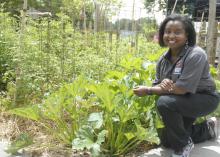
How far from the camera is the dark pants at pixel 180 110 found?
322cm

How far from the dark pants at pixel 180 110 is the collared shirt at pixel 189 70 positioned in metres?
0.10

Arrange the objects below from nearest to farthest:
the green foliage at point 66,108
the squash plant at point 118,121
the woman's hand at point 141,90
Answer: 1. the squash plant at point 118,121
2. the woman's hand at point 141,90
3. the green foliage at point 66,108

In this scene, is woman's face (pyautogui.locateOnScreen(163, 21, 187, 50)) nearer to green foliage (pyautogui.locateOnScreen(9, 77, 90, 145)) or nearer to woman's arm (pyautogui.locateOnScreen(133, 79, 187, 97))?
woman's arm (pyautogui.locateOnScreen(133, 79, 187, 97))

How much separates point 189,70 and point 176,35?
397mm

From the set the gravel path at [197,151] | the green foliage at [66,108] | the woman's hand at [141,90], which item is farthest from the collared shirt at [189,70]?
the green foliage at [66,108]

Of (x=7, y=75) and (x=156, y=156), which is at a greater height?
(x=7, y=75)

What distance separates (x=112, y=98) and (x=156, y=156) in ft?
2.38

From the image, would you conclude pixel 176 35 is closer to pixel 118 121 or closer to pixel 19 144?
pixel 118 121

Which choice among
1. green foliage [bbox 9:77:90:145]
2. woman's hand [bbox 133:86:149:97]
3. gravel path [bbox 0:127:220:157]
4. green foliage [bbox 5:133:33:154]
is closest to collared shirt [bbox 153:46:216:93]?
woman's hand [bbox 133:86:149:97]

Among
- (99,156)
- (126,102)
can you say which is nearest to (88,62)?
(126,102)

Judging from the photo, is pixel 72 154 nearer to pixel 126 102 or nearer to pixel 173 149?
pixel 126 102

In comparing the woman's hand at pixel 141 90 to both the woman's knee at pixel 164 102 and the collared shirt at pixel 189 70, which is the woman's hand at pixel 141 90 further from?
the collared shirt at pixel 189 70

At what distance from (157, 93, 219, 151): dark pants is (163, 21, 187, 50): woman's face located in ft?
1.61

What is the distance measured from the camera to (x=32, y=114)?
11.2 ft
